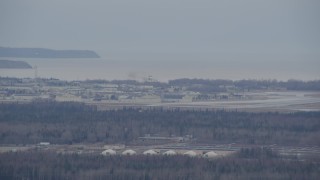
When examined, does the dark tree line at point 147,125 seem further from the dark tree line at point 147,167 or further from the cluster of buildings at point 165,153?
the dark tree line at point 147,167

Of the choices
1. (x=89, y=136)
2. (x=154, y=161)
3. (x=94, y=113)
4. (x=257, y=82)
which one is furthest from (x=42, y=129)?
(x=257, y=82)

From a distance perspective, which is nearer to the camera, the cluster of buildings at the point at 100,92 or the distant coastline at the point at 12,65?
the cluster of buildings at the point at 100,92

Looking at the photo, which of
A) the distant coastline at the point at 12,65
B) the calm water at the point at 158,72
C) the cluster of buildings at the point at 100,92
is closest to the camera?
the cluster of buildings at the point at 100,92

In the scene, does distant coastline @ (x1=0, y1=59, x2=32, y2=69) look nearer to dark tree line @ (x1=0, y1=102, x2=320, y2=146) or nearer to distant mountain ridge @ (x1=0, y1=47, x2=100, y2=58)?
distant mountain ridge @ (x1=0, y1=47, x2=100, y2=58)

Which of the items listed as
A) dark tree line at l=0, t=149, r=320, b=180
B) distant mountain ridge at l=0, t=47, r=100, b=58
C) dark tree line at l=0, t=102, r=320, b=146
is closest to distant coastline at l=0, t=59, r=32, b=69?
distant mountain ridge at l=0, t=47, r=100, b=58

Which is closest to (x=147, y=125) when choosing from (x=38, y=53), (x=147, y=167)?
(x=147, y=167)

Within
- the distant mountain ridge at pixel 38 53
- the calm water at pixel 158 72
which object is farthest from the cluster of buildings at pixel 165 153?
the distant mountain ridge at pixel 38 53
